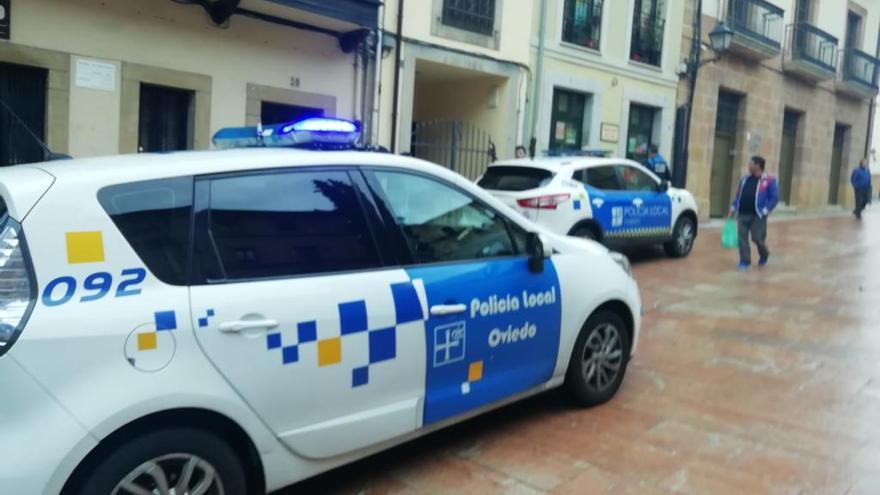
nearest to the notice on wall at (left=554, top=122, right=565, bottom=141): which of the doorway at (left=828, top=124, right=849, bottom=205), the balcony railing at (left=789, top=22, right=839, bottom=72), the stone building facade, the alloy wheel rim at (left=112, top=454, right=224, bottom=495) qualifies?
the stone building facade

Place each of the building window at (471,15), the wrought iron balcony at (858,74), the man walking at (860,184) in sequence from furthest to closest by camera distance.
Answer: the wrought iron balcony at (858,74) < the man walking at (860,184) < the building window at (471,15)

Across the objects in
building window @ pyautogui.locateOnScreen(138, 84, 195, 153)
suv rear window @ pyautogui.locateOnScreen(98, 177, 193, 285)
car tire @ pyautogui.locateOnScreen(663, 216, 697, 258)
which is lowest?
car tire @ pyautogui.locateOnScreen(663, 216, 697, 258)

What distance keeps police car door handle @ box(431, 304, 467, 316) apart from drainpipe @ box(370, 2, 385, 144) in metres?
7.79

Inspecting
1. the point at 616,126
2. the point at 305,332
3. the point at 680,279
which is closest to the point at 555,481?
the point at 305,332

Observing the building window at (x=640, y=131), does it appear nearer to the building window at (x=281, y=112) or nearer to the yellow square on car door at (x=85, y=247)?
the building window at (x=281, y=112)

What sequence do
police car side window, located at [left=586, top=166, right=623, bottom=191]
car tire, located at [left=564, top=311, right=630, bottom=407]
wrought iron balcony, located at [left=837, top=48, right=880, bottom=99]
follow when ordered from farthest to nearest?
wrought iron balcony, located at [left=837, top=48, right=880, bottom=99], police car side window, located at [left=586, top=166, right=623, bottom=191], car tire, located at [left=564, top=311, right=630, bottom=407]

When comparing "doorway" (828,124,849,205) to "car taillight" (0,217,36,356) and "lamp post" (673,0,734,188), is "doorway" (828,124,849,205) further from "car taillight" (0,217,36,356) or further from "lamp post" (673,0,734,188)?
"car taillight" (0,217,36,356)

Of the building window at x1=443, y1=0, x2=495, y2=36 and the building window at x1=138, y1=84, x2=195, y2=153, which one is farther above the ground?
the building window at x1=443, y1=0, x2=495, y2=36

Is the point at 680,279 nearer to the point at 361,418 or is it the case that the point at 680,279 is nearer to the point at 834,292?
the point at 834,292

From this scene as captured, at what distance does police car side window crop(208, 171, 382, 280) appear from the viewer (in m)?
2.87

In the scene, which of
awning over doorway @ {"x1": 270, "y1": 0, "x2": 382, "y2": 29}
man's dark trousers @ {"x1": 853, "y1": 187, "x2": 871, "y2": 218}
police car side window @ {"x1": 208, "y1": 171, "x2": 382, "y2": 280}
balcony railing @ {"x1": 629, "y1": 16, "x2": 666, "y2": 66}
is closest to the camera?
police car side window @ {"x1": 208, "y1": 171, "x2": 382, "y2": 280}

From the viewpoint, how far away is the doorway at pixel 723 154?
19.1 meters

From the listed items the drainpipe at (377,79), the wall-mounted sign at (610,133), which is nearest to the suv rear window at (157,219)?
the drainpipe at (377,79)

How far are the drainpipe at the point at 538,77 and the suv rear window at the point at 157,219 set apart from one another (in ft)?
37.2
